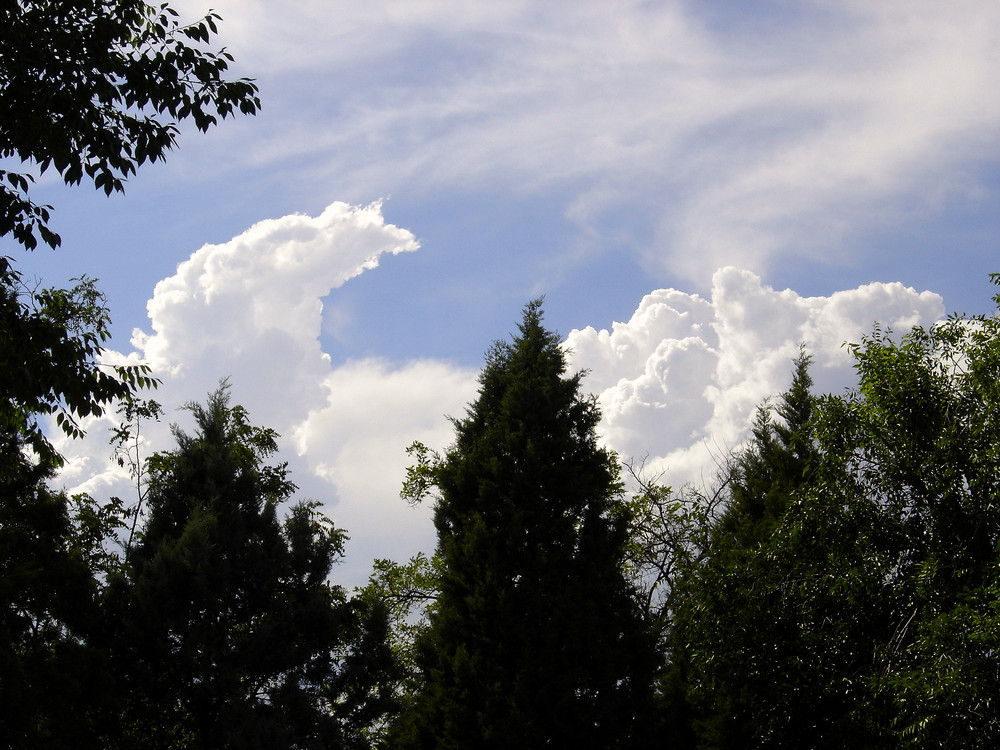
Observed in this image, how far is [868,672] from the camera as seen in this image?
15859 mm

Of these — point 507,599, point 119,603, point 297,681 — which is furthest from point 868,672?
point 119,603

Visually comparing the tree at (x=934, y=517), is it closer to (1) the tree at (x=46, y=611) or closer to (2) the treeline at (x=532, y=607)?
(2) the treeline at (x=532, y=607)

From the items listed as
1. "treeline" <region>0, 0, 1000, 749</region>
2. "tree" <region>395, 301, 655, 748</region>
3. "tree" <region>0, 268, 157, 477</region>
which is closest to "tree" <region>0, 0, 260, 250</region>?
"tree" <region>0, 268, 157, 477</region>

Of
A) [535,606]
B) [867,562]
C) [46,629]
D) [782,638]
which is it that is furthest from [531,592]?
[46,629]

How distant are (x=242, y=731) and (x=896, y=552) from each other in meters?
12.4

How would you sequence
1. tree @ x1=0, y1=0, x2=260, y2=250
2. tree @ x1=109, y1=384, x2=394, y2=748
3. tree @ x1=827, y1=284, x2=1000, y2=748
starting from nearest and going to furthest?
1. tree @ x1=0, y1=0, x2=260, y2=250
2. tree @ x1=827, y1=284, x2=1000, y2=748
3. tree @ x1=109, y1=384, x2=394, y2=748

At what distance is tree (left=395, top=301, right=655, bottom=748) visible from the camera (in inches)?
687

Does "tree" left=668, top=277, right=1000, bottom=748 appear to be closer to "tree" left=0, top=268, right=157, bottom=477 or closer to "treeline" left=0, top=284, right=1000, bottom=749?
"treeline" left=0, top=284, right=1000, bottom=749

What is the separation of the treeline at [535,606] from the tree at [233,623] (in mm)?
50

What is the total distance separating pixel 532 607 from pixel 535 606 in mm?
68

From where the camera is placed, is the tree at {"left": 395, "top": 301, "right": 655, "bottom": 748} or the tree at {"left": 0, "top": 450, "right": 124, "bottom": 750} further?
the tree at {"left": 395, "top": 301, "right": 655, "bottom": 748}

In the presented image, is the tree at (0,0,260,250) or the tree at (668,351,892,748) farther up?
the tree at (0,0,260,250)

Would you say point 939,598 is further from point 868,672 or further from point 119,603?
point 119,603

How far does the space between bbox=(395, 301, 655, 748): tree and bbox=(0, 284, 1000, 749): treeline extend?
0.19ft
